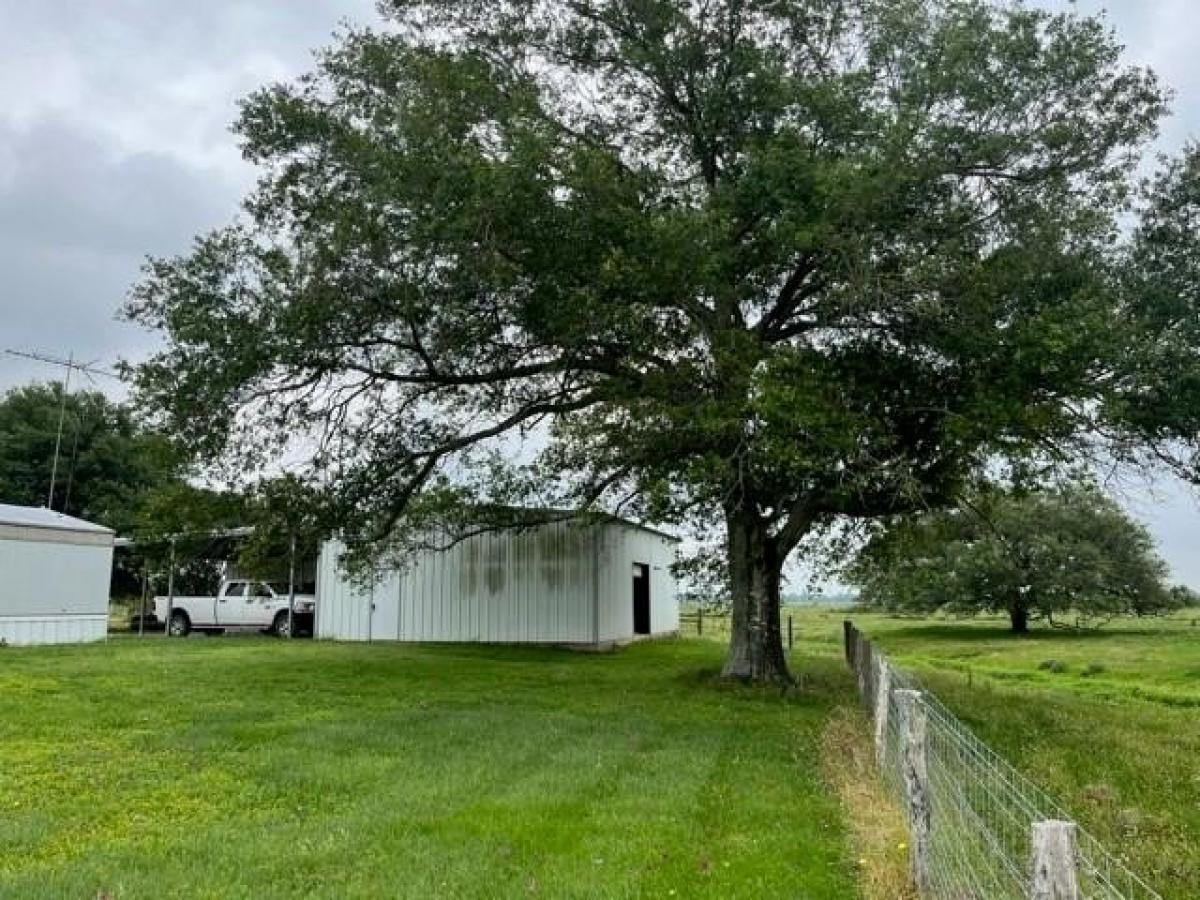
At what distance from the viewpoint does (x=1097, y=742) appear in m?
11.3

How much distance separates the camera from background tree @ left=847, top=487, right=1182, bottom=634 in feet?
123

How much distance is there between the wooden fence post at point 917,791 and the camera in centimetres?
513

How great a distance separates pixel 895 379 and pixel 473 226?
587cm

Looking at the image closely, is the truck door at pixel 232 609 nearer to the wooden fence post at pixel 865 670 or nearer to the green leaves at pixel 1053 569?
the wooden fence post at pixel 865 670

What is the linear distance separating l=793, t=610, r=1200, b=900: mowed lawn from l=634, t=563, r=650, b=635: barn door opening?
4560mm

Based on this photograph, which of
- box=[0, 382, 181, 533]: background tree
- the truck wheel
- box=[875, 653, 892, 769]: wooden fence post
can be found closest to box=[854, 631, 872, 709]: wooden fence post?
box=[875, 653, 892, 769]: wooden fence post

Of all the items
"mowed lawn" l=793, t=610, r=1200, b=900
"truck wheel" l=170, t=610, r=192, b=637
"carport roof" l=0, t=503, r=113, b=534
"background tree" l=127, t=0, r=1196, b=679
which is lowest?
"mowed lawn" l=793, t=610, r=1200, b=900

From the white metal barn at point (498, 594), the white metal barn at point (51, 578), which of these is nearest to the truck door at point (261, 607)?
the white metal barn at point (498, 594)

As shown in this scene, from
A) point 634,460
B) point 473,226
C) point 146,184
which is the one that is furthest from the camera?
point 146,184

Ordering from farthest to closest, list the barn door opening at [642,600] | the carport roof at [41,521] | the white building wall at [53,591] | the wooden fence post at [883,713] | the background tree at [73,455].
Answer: the background tree at [73,455] < the barn door opening at [642,600] < the carport roof at [41,521] < the white building wall at [53,591] < the wooden fence post at [883,713]

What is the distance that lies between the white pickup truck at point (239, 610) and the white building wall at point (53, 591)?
11.5 ft

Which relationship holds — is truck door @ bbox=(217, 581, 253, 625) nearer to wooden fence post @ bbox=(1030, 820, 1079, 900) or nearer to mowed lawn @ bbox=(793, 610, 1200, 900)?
mowed lawn @ bbox=(793, 610, 1200, 900)

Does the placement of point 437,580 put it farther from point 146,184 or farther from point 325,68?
point 325,68

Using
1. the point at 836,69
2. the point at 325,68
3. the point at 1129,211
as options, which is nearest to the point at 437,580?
the point at 325,68
